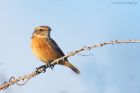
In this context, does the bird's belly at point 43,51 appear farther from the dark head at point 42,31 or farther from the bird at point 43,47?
the dark head at point 42,31

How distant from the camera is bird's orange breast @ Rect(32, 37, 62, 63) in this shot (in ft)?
26.3

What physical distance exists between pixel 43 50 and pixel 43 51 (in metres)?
0.03

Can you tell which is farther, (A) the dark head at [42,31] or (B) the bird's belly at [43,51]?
(B) the bird's belly at [43,51]

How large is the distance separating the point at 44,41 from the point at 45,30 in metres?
0.38

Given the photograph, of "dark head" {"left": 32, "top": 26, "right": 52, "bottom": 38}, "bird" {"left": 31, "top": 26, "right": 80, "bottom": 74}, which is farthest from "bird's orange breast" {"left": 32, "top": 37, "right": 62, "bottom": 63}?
"dark head" {"left": 32, "top": 26, "right": 52, "bottom": 38}

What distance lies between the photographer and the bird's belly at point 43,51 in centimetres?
800

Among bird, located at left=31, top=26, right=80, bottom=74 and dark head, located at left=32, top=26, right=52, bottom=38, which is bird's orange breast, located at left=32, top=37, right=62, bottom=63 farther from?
dark head, located at left=32, top=26, right=52, bottom=38

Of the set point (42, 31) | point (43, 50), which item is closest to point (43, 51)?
point (43, 50)

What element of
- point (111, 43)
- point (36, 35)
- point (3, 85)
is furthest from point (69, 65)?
point (111, 43)

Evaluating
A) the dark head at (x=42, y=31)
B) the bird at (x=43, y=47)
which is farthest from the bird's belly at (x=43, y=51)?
the dark head at (x=42, y=31)

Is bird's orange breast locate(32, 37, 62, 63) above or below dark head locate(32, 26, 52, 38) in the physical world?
below

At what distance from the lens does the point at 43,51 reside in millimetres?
8133

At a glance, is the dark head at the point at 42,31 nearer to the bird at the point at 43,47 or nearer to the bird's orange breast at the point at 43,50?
the bird at the point at 43,47

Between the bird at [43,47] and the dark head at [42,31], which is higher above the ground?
the dark head at [42,31]
